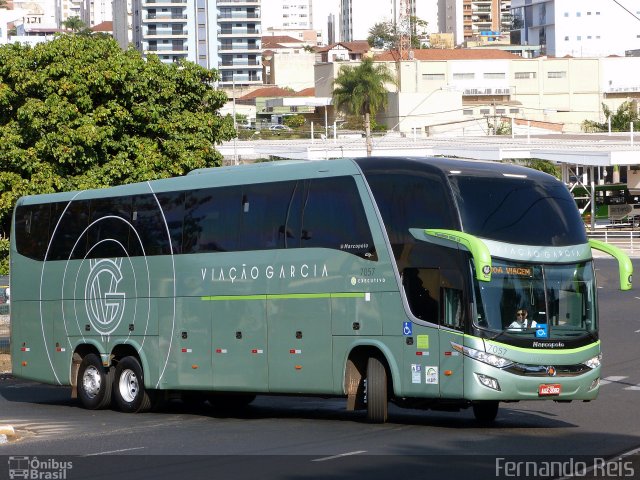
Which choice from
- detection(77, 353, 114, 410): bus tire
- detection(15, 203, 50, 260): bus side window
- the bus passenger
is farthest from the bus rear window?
detection(15, 203, 50, 260): bus side window

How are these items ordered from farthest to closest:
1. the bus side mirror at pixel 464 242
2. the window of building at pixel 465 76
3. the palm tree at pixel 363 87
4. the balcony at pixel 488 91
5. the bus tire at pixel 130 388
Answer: the window of building at pixel 465 76, the balcony at pixel 488 91, the palm tree at pixel 363 87, the bus tire at pixel 130 388, the bus side mirror at pixel 464 242

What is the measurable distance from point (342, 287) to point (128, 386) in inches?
222

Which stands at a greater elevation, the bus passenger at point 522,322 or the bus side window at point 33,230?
the bus side window at point 33,230

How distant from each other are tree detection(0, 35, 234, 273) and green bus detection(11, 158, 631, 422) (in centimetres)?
750

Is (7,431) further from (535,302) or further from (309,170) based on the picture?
(535,302)

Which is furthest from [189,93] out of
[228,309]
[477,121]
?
[477,121]

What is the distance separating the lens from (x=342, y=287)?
18.2 m

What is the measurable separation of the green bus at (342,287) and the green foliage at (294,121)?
117 metres

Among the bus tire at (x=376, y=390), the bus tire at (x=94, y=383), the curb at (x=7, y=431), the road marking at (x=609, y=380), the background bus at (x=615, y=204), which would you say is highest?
the bus tire at (x=376, y=390)

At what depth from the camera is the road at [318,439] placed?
45.1ft

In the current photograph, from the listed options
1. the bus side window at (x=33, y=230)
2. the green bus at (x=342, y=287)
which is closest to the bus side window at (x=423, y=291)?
the green bus at (x=342, y=287)

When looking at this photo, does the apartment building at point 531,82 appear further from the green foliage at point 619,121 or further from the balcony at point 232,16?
the balcony at point 232,16

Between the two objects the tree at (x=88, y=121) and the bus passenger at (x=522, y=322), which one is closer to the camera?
the bus passenger at (x=522, y=322)

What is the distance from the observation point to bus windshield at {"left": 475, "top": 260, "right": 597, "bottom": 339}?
16.8 metres
